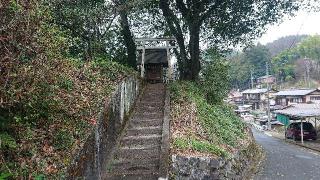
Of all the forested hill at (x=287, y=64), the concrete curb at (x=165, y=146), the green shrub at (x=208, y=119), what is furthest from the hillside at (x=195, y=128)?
the forested hill at (x=287, y=64)

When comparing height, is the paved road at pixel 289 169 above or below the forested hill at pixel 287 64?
below

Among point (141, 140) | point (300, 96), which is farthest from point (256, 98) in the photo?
point (141, 140)

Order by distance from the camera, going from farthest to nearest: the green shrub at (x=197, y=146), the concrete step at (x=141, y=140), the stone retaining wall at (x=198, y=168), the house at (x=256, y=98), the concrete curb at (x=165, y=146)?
the house at (x=256, y=98) < the concrete step at (x=141, y=140) < the green shrub at (x=197, y=146) < the stone retaining wall at (x=198, y=168) < the concrete curb at (x=165, y=146)

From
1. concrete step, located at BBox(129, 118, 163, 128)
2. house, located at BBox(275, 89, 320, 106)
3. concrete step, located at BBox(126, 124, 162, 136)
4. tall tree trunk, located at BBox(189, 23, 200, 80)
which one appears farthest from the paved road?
house, located at BBox(275, 89, 320, 106)

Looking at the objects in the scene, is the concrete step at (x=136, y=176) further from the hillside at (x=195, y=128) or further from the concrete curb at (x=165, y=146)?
the hillside at (x=195, y=128)

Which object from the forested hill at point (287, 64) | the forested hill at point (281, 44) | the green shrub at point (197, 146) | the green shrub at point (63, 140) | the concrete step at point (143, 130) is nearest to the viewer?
the green shrub at point (63, 140)

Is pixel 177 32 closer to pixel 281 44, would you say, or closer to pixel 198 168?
pixel 198 168

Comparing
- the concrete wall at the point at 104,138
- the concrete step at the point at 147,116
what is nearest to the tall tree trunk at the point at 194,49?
the concrete wall at the point at 104,138

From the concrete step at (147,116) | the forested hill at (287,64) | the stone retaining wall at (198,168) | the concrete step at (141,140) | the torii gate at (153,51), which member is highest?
the forested hill at (287,64)

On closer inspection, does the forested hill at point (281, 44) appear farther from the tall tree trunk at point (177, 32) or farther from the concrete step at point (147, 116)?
the concrete step at point (147, 116)

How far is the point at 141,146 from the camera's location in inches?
377

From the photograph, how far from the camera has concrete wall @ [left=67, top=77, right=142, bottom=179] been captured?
270 inches

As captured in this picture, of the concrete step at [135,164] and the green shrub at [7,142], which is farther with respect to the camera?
the concrete step at [135,164]

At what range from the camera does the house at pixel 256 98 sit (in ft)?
273
